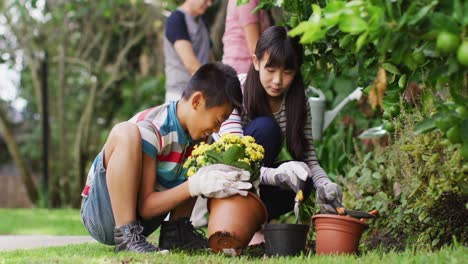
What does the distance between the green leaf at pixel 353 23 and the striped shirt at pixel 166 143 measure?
4.10 ft

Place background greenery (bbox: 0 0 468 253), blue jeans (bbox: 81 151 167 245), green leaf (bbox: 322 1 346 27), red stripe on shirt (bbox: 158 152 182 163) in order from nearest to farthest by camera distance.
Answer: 1. green leaf (bbox: 322 1 346 27)
2. background greenery (bbox: 0 0 468 253)
3. blue jeans (bbox: 81 151 167 245)
4. red stripe on shirt (bbox: 158 152 182 163)

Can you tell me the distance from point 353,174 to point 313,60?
3.48 feet

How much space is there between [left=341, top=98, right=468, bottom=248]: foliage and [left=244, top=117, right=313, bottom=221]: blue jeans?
1.49 ft

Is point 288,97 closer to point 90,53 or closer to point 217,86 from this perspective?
point 217,86

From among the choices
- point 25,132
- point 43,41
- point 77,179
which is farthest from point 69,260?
point 25,132

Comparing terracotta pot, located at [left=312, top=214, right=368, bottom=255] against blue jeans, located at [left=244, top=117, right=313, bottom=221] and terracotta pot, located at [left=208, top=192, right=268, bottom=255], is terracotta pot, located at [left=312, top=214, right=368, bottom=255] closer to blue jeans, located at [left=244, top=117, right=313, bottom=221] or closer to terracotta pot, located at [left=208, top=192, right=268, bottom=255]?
terracotta pot, located at [left=208, top=192, right=268, bottom=255]

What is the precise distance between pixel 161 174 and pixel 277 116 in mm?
621

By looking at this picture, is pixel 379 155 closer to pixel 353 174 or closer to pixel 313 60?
pixel 353 174

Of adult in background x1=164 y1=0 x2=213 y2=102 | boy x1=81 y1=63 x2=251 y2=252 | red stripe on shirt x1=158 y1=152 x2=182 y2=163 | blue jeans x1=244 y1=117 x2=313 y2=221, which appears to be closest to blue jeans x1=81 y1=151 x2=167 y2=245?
boy x1=81 y1=63 x2=251 y2=252

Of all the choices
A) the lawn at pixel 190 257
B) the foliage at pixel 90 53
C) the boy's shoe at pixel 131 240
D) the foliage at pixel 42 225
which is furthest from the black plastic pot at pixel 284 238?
the foliage at pixel 90 53

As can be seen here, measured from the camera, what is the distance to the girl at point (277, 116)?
9.89 ft

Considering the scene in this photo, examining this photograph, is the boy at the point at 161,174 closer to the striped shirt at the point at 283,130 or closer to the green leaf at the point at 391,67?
the striped shirt at the point at 283,130

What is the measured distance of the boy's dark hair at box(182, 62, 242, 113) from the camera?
9.50ft

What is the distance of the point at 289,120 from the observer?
3170mm
